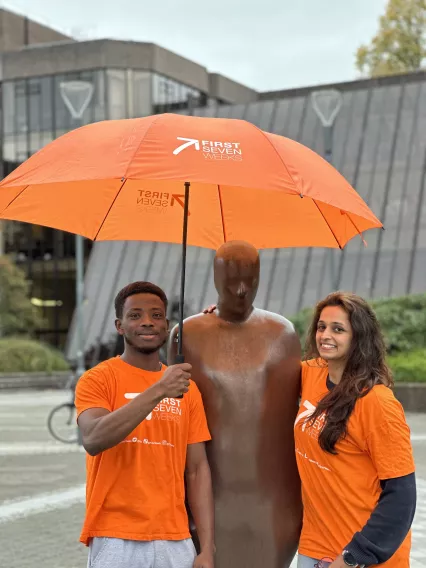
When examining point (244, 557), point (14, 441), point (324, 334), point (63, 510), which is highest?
point (324, 334)

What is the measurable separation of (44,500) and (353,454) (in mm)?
6099

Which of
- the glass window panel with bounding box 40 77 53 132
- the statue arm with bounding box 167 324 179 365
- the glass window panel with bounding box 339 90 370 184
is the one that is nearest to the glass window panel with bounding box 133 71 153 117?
the glass window panel with bounding box 40 77 53 132

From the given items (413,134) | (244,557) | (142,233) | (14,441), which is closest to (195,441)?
(244,557)

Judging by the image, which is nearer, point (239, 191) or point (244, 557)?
point (244, 557)

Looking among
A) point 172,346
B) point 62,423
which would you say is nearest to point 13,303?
point 62,423

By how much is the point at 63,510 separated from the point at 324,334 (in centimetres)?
548

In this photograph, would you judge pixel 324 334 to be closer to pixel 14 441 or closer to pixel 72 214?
pixel 72 214

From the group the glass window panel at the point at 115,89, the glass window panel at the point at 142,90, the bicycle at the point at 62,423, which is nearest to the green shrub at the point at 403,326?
the bicycle at the point at 62,423

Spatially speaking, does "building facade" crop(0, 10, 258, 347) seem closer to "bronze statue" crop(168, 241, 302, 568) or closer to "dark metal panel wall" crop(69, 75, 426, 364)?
"dark metal panel wall" crop(69, 75, 426, 364)

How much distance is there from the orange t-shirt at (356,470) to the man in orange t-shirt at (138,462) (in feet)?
1.33

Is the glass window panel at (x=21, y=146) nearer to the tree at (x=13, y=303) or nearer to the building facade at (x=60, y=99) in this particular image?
the building facade at (x=60, y=99)

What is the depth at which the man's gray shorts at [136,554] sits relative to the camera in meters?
3.00

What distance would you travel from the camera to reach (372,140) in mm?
30953

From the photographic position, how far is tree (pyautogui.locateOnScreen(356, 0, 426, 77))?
144ft
